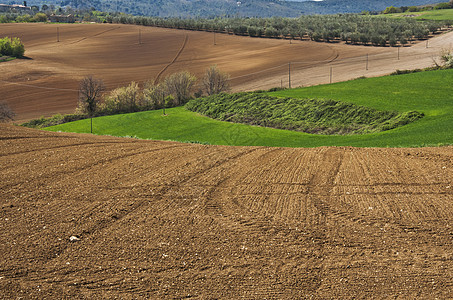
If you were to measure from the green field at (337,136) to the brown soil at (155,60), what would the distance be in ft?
57.4

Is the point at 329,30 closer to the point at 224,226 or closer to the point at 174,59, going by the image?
the point at 174,59

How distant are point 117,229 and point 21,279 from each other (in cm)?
289

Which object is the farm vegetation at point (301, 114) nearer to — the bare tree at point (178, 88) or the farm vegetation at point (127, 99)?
the farm vegetation at point (127, 99)

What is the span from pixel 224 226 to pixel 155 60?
331 ft

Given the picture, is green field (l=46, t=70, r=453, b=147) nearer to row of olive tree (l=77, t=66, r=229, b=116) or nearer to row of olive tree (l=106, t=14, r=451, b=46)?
row of olive tree (l=77, t=66, r=229, b=116)

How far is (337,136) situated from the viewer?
42.8 m

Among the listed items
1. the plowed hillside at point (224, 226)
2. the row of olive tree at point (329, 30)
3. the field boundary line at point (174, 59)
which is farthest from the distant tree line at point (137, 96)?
the row of olive tree at point (329, 30)

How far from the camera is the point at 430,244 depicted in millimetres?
11414

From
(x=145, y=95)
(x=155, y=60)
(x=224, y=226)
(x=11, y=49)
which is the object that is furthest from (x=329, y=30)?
(x=224, y=226)

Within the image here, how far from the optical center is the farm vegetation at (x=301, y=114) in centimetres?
4647

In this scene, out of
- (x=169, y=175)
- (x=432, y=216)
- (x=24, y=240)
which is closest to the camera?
(x=24, y=240)

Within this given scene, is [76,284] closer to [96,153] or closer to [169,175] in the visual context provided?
[169,175]

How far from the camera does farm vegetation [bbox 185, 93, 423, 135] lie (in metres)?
46.5

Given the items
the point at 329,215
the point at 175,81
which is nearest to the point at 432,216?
the point at 329,215
